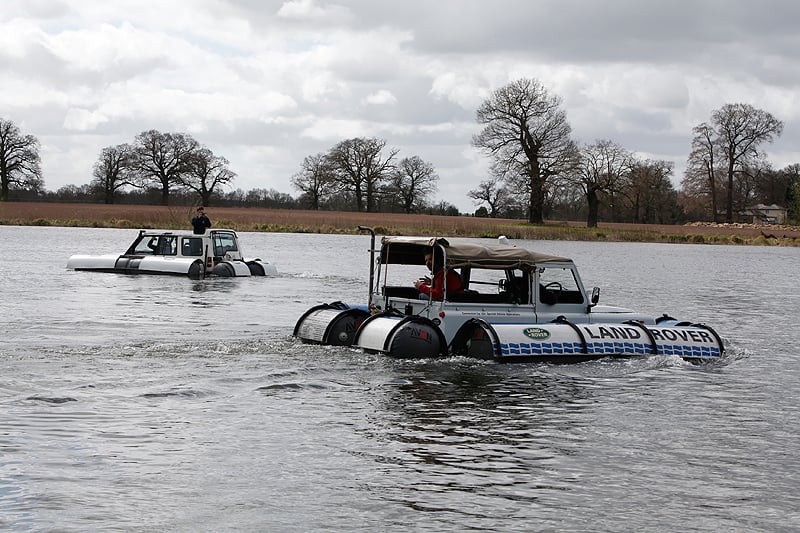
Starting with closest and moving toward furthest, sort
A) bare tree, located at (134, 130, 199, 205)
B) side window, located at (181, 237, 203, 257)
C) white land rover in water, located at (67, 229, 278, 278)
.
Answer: white land rover in water, located at (67, 229, 278, 278) < side window, located at (181, 237, 203, 257) < bare tree, located at (134, 130, 199, 205)

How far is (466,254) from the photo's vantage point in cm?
1703

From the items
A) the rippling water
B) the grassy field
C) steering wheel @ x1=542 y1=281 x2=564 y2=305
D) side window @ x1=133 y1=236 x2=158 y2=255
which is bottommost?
the rippling water

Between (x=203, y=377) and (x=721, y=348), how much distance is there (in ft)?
28.8

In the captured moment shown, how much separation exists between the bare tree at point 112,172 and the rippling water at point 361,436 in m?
86.8

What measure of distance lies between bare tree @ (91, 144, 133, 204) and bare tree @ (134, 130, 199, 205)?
1.49 meters

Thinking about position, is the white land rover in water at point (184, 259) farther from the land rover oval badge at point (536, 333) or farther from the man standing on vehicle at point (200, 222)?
the land rover oval badge at point (536, 333)

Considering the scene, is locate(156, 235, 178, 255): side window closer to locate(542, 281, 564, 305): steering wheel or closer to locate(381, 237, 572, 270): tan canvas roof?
locate(381, 237, 572, 270): tan canvas roof

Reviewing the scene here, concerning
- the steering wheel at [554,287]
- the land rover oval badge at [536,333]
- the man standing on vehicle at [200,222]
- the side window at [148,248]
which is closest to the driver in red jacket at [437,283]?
the land rover oval badge at [536,333]

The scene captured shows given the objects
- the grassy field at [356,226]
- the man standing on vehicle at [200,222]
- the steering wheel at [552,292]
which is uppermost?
the grassy field at [356,226]

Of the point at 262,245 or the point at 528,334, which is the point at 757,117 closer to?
the point at 262,245

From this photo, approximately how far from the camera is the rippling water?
9508 millimetres

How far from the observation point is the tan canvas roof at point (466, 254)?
55.4 feet

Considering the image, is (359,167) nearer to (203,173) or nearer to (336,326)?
(203,173)

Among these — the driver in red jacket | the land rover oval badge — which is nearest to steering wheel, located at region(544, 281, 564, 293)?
the land rover oval badge
